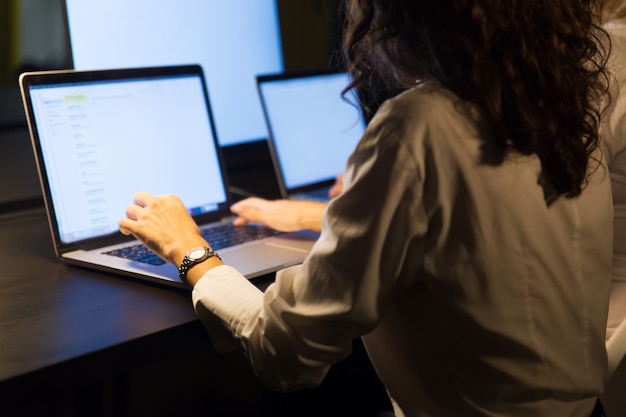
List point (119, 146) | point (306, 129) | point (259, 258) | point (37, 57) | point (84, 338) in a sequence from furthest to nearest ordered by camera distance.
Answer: point (37, 57), point (306, 129), point (119, 146), point (259, 258), point (84, 338)

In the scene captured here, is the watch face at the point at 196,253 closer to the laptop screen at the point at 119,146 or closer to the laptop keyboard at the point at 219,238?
the laptop keyboard at the point at 219,238

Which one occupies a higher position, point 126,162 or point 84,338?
point 126,162

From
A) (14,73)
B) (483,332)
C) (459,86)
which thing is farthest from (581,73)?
(14,73)

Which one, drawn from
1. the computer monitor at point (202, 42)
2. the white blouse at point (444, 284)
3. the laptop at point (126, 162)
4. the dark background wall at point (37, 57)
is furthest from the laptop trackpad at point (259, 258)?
the computer monitor at point (202, 42)

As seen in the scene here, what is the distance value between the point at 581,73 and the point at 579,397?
37 cm

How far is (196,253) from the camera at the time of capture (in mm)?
976

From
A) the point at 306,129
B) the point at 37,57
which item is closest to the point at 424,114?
the point at 306,129

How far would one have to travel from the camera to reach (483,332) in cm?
79

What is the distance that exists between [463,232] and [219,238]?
23.9 inches

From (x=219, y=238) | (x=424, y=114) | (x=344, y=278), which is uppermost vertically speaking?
(x=424, y=114)

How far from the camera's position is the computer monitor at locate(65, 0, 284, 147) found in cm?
148

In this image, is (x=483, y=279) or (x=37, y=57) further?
(x=37, y=57)

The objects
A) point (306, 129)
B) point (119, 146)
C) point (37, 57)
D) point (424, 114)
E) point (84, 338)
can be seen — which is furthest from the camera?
point (37, 57)

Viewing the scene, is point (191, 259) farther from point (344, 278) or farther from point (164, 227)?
point (344, 278)
